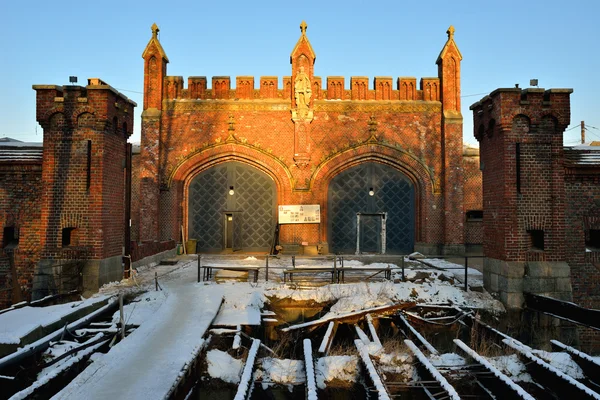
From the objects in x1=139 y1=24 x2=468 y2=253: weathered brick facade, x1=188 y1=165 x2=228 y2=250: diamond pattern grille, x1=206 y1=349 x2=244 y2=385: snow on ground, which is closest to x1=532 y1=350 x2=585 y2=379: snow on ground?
x1=206 y1=349 x2=244 y2=385: snow on ground

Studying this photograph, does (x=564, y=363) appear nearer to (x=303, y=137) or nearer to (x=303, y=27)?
(x=303, y=137)

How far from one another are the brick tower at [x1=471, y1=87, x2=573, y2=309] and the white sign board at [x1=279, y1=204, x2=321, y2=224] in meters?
9.22

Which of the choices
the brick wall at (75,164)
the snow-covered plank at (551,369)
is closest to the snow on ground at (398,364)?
the snow-covered plank at (551,369)

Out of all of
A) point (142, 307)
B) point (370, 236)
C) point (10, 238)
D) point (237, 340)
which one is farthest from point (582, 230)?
point (10, 238)

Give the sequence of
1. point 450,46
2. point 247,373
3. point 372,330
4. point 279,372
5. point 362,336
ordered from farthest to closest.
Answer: point 450,46
point 372,330
point 362,336
point 279,372
point 247,373

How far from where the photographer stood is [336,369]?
647 centimetres

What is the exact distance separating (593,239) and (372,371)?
841cm

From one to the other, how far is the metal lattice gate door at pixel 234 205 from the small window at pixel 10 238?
8.48 metres

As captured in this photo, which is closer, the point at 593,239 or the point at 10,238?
the point at 593,239

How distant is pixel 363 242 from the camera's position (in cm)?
1898

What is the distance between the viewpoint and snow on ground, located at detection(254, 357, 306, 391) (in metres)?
6.14

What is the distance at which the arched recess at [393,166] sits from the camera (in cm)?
1855

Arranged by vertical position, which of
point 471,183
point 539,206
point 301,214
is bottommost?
point 301,214

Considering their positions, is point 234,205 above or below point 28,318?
above
